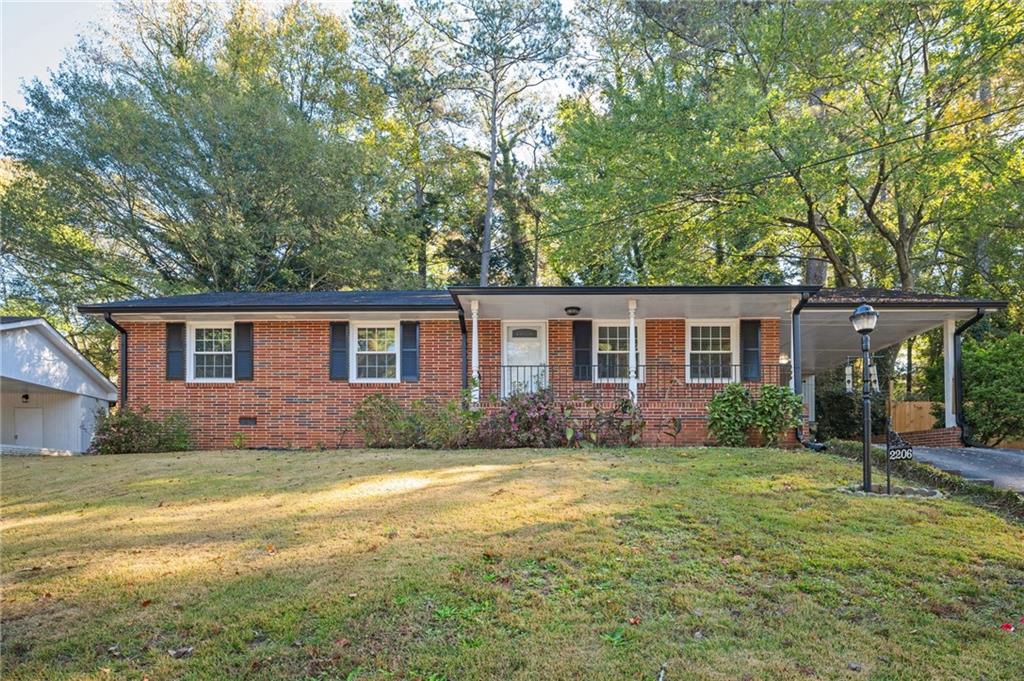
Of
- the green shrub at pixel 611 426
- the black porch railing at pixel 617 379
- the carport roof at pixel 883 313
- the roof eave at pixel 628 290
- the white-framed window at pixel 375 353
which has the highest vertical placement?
the roof eave at pixel 628 290

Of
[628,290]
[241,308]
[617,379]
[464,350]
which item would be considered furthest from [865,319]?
[241,308]

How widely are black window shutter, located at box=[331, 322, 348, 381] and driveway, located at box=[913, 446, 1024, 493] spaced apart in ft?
34.2

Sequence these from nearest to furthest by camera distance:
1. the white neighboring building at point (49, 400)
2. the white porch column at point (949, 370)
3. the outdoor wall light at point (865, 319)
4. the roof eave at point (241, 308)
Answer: the outdoor wall light at point (865, 319), the roof eave at point (241, 308), the white porch column at point (949, 370), the white neighboring building at point (49, 400)

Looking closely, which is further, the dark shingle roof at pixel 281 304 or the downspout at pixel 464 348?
the downspout at pixel 464 348

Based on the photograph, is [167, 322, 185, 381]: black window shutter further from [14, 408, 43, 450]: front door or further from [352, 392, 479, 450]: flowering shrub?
[14, 408, 43, 450]: front door

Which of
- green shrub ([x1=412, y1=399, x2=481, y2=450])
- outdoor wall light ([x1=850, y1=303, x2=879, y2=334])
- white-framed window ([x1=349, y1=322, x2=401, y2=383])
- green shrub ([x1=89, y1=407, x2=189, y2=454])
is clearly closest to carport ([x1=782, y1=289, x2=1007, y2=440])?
outdoor wall light ([x1=850, y1=303, x2=879, y2=334])

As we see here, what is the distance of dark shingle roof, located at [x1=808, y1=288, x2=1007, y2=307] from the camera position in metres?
11.8

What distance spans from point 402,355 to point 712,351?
659 centimetres

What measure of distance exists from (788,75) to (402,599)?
17494 mm

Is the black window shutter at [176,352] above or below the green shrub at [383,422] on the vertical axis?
above

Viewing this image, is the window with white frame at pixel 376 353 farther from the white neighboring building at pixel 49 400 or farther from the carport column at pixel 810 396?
the carport column at pixel 810 396

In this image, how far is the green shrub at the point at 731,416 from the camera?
11234mm

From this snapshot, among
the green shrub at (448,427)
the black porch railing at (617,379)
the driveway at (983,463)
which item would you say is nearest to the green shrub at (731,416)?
the black porch railing at (617,379)

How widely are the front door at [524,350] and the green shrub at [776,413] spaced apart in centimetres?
441
